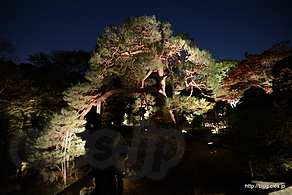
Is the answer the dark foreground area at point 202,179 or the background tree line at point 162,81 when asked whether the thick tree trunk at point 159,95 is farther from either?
the dark foreground area at point 202,179

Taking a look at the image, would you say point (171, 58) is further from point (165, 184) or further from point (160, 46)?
point (165, 184)

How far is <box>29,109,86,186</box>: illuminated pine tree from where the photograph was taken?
203 inches

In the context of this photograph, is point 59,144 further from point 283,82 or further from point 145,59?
point 283,82

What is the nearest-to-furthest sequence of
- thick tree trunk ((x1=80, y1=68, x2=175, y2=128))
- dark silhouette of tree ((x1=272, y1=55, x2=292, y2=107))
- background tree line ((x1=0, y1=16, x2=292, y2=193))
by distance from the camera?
background tree line ((x1=0, y1=16, x2=292, y2=193)) → dark silhouette of tree ((x1=272, y1=55, x2=292, y2=107)) → thick tree trunk ((x1=80, y1=68, x2=175, y2=128))

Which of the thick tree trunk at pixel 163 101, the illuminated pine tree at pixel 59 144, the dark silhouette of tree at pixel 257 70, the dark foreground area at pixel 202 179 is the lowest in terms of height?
the dark foreground area at pixel 202 179

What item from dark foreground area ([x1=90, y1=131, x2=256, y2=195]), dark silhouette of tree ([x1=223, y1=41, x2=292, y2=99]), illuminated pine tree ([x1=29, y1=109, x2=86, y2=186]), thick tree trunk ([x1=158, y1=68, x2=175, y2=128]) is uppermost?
dark silhouette of tree ([x1=223, y1=41, x2=292, y2=99])

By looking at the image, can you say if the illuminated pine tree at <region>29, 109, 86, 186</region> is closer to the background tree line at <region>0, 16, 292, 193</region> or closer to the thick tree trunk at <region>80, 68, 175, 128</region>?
the background tree line at <region>0, 16, 292, 193</region>

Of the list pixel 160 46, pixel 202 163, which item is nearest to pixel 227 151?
pixel 202 163

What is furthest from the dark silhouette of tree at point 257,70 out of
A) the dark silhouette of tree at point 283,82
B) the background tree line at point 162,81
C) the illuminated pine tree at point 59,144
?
the illuminated pine tree at point 59,144

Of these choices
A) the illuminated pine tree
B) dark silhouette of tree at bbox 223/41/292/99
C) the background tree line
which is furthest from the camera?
dark silhouette of tree at bbox 223/41/292/99

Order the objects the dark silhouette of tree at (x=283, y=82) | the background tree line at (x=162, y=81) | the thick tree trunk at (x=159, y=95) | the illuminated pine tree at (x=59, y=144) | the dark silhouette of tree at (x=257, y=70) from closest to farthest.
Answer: the illuminated pine tree at (x=59, y=144) < the background tree line at (x=162, y=81) < the dark silhouette of tree at (x=283, y=82) < the thick tree trunk at (x=159, y=95) < the dark silhouette of tree at (x=257, y=70)

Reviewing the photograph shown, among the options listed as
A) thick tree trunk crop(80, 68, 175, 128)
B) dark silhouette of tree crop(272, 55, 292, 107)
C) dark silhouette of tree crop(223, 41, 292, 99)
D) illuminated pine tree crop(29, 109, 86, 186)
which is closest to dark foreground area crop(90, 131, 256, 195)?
thick tree trunk crop(80, 68, 175, 128)

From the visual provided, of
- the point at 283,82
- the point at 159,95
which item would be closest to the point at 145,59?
the point at 159,95

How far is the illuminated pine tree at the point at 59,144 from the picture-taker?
5156 millimetres
